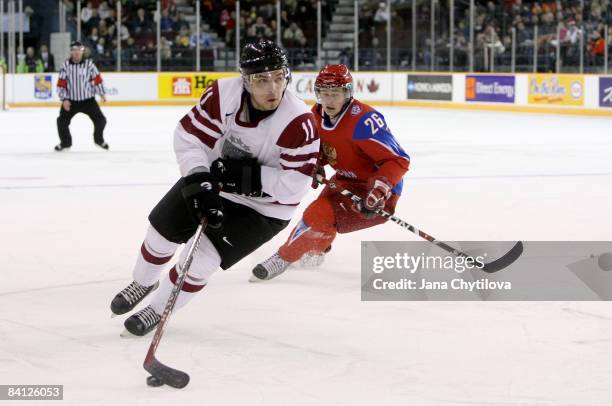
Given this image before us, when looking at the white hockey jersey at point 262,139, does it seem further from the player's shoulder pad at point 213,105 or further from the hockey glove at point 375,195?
the hockey glove at point 375,195

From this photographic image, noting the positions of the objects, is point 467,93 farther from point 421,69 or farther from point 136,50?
point 136,50

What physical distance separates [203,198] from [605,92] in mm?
13295

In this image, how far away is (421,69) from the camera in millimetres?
18906

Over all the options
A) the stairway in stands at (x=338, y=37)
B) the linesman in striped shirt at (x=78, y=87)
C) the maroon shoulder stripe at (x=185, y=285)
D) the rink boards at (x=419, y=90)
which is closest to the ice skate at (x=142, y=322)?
the maroon shoulder stripe at (x=185, y=285)

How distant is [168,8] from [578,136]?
374 inches

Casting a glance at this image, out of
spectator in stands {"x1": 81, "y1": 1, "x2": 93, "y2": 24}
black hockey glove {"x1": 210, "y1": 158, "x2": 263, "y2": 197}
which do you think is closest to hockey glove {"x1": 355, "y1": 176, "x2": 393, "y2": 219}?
black hockey glove {"x1": 210, "y1": 158, "x2": 263, "y2": 197}

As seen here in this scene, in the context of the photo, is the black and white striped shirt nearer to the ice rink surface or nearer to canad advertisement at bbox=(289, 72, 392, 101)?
the ice rink surface

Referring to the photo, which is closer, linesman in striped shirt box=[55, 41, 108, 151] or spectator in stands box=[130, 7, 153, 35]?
linesman in striped shirt box=[55, 41, 108, 151]

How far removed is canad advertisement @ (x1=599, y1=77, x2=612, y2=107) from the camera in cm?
1543

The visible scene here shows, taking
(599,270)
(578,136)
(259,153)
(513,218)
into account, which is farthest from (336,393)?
(578,136)

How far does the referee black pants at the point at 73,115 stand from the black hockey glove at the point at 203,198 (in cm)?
741

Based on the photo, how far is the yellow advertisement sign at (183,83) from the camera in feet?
62.5

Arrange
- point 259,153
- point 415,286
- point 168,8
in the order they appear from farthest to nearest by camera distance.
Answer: point 168,8, point 415,286, point 259,153

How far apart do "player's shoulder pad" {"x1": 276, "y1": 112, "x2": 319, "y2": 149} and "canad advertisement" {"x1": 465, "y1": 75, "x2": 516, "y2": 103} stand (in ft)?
46.7
